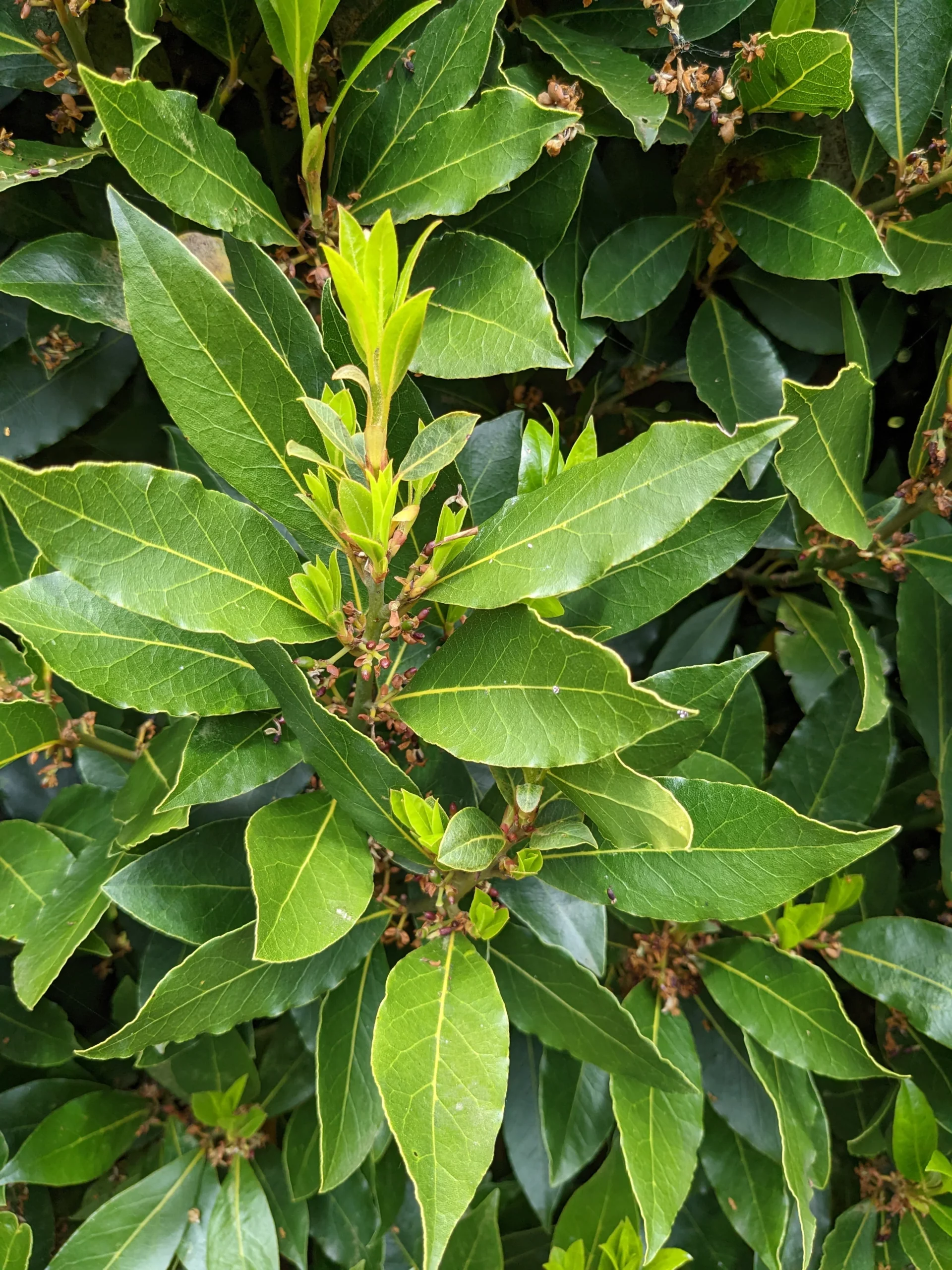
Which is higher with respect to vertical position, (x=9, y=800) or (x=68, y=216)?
(x=68, y=216)

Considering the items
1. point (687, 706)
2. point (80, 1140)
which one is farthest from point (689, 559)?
point (80, 1140)

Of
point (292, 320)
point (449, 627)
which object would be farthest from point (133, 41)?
point (449, 627)

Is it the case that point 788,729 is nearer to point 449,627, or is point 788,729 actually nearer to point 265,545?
point 449,627

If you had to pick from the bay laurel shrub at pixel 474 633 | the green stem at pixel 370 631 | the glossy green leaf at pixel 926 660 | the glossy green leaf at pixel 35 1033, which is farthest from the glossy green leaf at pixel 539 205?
the glossy green leaf at pixel 35 1033

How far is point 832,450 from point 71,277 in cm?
79

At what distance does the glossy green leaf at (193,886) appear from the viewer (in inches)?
31.0

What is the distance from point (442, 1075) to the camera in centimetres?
65

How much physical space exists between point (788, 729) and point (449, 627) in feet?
2.45

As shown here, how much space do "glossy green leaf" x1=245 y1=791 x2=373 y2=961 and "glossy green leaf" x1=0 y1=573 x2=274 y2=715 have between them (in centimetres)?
10

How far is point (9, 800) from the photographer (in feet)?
3.59

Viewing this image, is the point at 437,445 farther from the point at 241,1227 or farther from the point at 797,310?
the point at 241,1227

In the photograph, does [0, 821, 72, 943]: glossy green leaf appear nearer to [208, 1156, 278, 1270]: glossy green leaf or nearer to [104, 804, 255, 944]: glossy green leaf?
[104, 804, 255, 944]: glossy green leaf

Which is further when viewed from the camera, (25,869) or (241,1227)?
(241,1227)

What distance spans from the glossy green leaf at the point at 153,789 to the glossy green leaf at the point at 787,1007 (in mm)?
658
